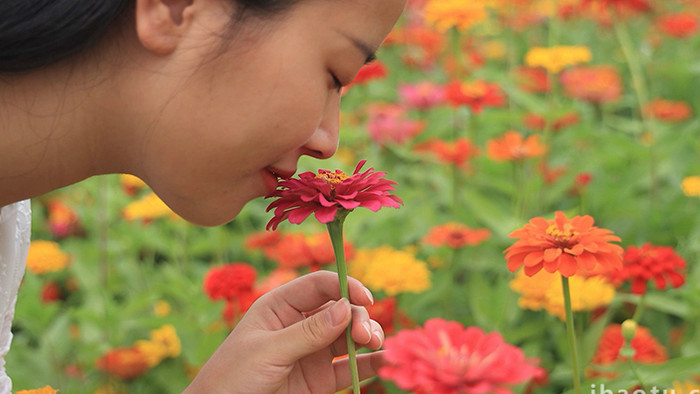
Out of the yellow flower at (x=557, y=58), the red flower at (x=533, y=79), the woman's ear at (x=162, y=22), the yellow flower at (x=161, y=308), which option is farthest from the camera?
the red flower at (x=533, y=79)

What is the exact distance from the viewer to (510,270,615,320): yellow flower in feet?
2.85

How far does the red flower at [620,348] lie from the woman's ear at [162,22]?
1.73 ft

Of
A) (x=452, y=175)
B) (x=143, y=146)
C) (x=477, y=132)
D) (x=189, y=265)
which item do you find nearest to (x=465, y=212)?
(x=452, y=175)

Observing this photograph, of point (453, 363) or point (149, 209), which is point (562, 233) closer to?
point (453, 363)

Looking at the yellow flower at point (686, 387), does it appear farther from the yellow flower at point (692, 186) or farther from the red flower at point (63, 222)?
the red flower at point (63, 222)

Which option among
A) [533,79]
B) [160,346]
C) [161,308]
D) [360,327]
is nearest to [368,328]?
[360,327]

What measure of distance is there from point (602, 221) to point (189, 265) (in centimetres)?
68

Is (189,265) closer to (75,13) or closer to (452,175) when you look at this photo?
(452,175)

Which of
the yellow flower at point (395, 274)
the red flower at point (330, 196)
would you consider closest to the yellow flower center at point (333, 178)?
the red flower at point (330, 196)

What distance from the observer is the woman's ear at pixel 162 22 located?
1.73 feet

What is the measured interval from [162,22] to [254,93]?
8cm

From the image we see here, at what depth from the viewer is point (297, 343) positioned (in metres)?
0.58

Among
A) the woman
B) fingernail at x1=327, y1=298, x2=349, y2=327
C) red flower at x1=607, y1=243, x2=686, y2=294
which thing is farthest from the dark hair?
red flower at x1=607, y1=243, x2=686, y2=294

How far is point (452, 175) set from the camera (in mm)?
1228
